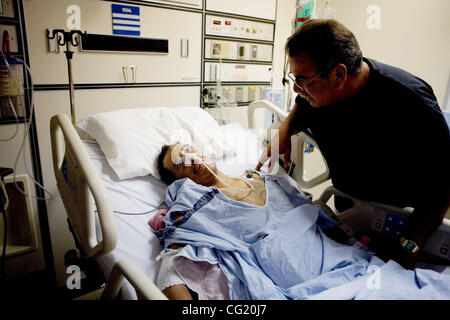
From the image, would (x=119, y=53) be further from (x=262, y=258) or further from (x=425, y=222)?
(x=425, y=222)

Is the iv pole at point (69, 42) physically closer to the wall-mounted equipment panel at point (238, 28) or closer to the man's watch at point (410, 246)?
the wall-mounted equipment panel at point (238, 28)

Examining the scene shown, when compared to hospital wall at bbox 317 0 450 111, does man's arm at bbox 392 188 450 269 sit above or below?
below

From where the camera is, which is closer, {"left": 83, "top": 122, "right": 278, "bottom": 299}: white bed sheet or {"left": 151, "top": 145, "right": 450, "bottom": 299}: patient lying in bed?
{"left": 151, "top": 145, "right": 450, "bottom": 299}: patient lying in bed

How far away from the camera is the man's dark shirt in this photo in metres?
1.18

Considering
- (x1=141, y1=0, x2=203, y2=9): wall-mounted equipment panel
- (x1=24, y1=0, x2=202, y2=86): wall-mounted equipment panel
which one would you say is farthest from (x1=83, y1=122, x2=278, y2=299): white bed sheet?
(x1=141, y1=0, x2=203, y2=9): wall-mounted equipment panel

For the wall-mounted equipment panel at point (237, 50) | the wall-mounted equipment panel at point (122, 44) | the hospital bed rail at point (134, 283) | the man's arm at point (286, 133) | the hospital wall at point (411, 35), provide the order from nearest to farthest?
1. the hospital bed rail at point (134, 283)
2. the man's arm at point (286, 133)
3. the wall-mounted equipment panel at point (122, 44)
4. the hospital wall at point (411, 35)
5. the wall-mounted equipment panel at point (237, 50)

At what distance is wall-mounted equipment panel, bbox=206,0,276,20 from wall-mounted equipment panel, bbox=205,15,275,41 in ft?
0.20

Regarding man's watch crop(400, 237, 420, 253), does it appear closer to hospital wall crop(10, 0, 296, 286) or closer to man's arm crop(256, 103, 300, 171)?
man's arm crop(256, 103, 300, 171)

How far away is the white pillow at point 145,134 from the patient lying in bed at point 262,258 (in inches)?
13.6

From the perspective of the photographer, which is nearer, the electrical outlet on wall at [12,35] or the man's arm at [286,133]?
the electrical outlet on wall at [12,35]

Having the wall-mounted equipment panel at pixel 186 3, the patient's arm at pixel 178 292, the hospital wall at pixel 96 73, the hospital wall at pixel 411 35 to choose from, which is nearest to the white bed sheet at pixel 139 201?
the patient's arm at pixel 178 292

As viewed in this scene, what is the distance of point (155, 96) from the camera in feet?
7.54

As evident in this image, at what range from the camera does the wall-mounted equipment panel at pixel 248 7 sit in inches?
96.0
